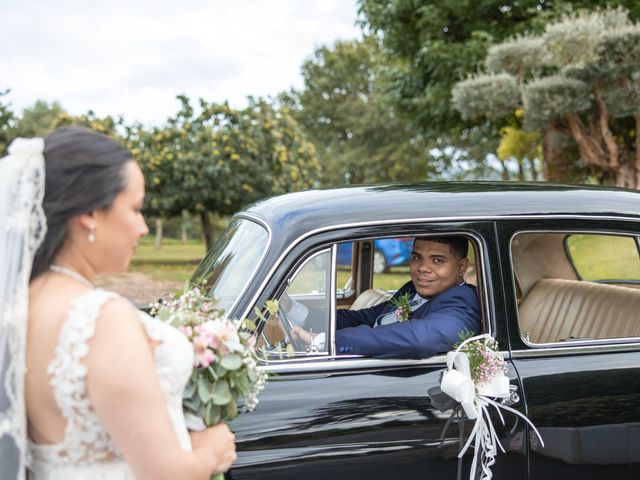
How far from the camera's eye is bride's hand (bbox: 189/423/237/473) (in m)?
1.88

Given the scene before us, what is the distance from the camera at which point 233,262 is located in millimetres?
3379

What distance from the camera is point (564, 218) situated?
3.29m

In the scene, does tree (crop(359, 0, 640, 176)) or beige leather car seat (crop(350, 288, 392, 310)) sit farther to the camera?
tree (crop(359, 0, 640, 176))

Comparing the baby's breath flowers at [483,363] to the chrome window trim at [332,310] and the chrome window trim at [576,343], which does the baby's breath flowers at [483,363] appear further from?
the chrome window trim at [332,310]

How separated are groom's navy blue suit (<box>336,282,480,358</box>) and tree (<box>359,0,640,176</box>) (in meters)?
13.4

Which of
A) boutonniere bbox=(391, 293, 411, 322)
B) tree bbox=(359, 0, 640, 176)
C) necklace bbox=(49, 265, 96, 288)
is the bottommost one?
boutonniere bbox=(391, 293, 411, 322)

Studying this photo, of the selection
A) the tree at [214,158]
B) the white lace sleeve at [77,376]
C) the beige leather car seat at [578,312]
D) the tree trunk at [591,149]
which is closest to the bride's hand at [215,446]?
the white lace sleeve at [77,376]

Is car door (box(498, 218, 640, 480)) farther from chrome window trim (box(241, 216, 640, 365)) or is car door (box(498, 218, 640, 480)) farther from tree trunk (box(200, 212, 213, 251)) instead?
tree trunk (box(200, 212, 213, 251))

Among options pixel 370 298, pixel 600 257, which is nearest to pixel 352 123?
pixel 600 257

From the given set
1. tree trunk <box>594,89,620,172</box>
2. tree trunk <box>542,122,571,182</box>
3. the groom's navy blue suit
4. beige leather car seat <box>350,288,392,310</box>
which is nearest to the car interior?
the groom's navy blue suit

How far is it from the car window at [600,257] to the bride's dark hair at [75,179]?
3174 millimetres

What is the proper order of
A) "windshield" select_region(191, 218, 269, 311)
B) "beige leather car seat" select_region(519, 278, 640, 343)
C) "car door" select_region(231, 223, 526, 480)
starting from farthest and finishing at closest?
1. "beige leather car seat" select_region(519, 278, 640, 343)
2. "windshield" select_region(191, 218, 269, 311)
3. "car door" select_region(231, 223, 526, 480)

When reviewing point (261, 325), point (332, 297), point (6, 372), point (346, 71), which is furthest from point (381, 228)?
point (346, 71)

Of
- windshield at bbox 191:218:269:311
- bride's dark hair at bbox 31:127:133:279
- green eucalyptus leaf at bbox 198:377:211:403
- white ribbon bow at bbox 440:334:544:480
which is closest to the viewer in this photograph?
bride's dark hair at bbox 31:127:133:279
